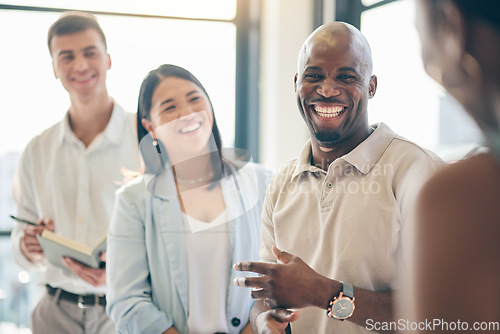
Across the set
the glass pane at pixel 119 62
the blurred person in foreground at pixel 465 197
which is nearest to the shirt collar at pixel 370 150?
the blurred person in foreground at pixel 465 197

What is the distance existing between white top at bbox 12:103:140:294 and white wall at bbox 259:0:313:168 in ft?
3.25

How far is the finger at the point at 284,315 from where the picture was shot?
1.39m

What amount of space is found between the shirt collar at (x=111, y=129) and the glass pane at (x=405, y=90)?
4.21 ft

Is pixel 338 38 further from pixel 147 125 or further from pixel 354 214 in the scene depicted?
pixel 147 125

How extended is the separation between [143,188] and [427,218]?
4.78 ft

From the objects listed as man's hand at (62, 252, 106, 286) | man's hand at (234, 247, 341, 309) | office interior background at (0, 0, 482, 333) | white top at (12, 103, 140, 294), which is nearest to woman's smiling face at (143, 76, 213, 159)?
white top at (12, 103, 140, 294)

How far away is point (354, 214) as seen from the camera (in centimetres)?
142

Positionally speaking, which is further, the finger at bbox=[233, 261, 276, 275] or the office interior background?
the office interior background

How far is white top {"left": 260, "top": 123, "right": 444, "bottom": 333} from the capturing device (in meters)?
1.38

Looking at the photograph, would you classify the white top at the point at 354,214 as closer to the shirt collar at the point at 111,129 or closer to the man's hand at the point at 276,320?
the man's hand at the point at 276,320

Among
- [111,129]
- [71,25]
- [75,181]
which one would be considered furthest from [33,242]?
[71,25]

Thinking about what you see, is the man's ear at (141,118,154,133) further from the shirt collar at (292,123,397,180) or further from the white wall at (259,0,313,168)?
the white wall at (259,0,313,168)

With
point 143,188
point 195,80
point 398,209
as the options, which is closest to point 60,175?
point 143,188

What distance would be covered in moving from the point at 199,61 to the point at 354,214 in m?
2.30
